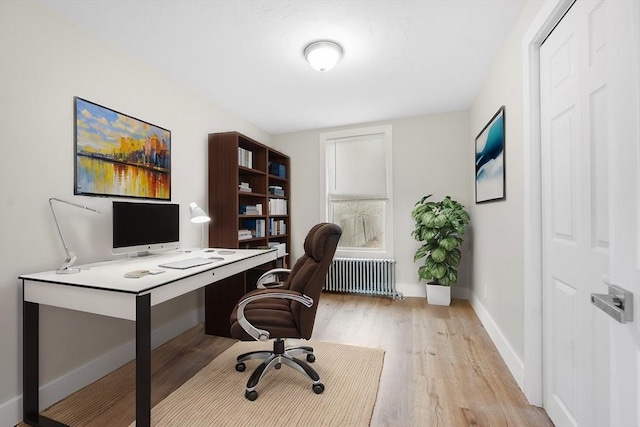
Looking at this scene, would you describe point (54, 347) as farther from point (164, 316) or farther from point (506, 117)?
point (506, 117)

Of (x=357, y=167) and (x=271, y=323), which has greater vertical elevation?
(x=357, y=167)

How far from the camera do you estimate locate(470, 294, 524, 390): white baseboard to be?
181 cm

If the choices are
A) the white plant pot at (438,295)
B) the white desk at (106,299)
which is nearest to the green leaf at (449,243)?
the white plant pot at (438,295)

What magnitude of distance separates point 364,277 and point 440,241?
1.14 m

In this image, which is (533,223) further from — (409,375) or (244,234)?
(244,234)

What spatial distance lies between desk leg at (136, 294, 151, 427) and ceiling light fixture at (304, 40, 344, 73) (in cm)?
199

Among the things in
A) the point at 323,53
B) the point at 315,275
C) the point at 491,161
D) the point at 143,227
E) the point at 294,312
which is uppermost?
the point at 323,53

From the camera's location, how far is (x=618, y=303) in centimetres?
67

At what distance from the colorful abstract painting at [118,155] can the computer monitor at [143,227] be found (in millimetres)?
197

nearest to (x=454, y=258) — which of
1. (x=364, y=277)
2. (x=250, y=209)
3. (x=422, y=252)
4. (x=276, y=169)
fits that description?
(x=422, y=252)

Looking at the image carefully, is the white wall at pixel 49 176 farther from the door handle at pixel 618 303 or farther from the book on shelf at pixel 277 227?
the door handle at pixel 618 303

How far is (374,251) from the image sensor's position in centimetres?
401

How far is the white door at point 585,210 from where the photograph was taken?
0.67 meters

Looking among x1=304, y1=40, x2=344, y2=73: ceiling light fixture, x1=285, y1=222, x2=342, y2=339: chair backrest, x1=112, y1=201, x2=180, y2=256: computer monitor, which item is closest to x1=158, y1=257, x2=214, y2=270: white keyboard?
x1=112, y1=201, x2=180, y2=256: computer monitor
